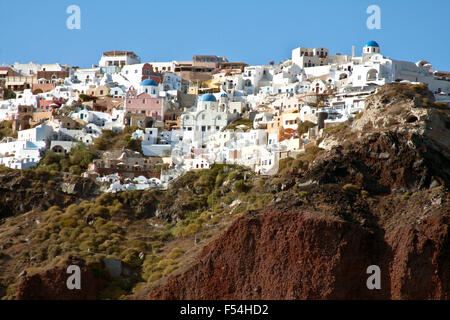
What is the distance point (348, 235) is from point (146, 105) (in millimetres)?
43154

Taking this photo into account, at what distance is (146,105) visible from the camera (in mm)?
103812

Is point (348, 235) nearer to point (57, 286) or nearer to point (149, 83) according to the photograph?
point (57, 286)

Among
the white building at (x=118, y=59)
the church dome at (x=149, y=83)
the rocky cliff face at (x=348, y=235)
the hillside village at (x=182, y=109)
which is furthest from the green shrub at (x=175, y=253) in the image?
the white building at (x=118, y=59)

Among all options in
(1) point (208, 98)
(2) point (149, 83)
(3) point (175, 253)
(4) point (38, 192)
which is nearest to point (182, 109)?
(2) point (149, 83)

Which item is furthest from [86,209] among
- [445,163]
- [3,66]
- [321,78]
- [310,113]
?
[3,66]

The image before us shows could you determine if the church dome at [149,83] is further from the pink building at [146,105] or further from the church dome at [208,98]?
the church dome at [208,98]

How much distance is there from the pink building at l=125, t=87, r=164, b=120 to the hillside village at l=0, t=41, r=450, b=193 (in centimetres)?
11

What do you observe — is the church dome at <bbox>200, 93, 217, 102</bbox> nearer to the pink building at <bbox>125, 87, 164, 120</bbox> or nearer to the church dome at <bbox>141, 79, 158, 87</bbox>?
the pink building at <bbox>125, 87, 164, 120</bbox>

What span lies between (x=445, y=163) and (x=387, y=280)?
12470mm

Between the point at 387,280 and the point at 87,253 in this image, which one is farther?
the point at 87,253
